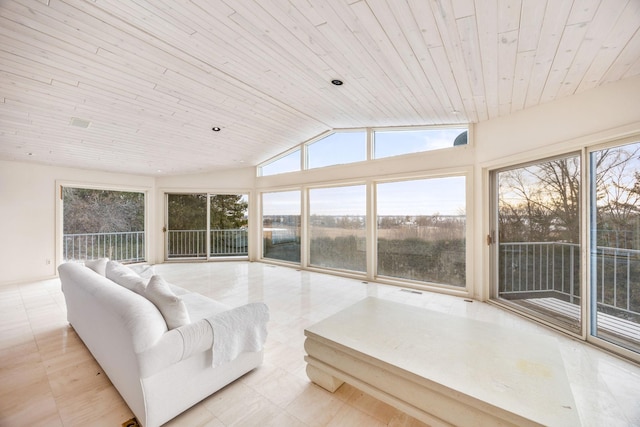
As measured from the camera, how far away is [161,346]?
1.45m

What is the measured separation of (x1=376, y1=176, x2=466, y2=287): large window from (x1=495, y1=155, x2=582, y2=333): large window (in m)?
0.56

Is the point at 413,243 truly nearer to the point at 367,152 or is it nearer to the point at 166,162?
the point at 367,152

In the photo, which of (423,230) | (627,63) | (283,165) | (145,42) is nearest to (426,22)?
(627,63)

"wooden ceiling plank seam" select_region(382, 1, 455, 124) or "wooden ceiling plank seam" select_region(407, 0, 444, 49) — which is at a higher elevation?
"wooden ceiling plank seam" select_region(382, 1, 455, 124)

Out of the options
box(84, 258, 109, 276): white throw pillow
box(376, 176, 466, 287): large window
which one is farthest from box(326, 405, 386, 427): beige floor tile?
box(376, 176, 466, 287): large window

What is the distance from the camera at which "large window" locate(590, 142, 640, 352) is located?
2180 millimetres

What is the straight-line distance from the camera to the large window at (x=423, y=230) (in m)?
3.95

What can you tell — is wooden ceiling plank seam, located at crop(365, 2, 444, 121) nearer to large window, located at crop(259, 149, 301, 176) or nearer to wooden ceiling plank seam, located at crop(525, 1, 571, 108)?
wooden ceiling plank seam, located at crop(525, 1, 571, 108)

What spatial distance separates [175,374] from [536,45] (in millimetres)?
3312

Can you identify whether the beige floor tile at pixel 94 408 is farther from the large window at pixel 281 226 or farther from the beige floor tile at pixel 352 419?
the large window at pixel 281 226

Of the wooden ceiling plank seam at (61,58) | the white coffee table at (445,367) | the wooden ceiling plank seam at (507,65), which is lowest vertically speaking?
the white coffee table at (445,367)

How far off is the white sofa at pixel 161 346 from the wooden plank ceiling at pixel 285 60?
1999 millimetres

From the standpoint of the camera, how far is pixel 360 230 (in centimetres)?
498

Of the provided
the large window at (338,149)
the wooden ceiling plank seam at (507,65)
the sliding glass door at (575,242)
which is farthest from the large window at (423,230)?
the wooden ceiling plank seam at (507,65)
